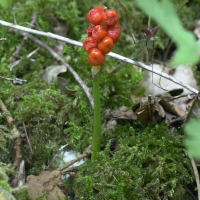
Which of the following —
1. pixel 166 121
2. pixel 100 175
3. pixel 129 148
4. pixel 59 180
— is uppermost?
pixel 166 121

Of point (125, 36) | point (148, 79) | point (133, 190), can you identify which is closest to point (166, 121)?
point (133, 190)

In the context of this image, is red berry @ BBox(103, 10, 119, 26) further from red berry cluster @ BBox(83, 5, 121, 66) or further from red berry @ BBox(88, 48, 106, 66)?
red berry @ BBox(88, 48, 106, 66)

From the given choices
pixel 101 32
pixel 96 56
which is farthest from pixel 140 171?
pixel 101 32

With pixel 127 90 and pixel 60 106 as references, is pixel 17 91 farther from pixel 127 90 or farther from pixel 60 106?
pixel 127 90

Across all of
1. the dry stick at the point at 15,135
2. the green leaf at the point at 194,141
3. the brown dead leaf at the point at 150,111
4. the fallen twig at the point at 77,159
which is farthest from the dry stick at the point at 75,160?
the green leaf at the point at 194,141

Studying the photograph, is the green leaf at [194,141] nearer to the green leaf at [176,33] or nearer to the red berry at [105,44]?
the green leaf at [176,33]

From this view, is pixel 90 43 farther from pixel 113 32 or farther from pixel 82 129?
pixel 82 129
